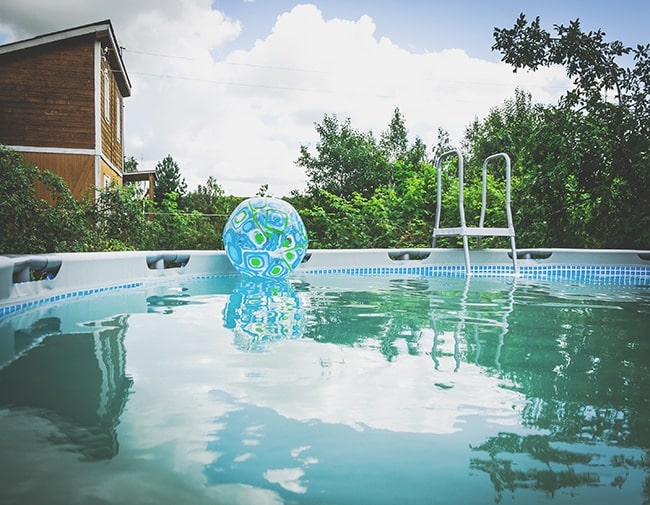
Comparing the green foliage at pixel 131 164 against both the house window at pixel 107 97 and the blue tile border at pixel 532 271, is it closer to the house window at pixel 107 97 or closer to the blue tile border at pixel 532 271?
the house window at pixel 107 97

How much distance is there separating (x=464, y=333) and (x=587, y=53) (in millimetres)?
7742

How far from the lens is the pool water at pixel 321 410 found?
1.29 m

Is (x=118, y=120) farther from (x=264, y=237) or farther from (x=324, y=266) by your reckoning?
(x=264, y=237)

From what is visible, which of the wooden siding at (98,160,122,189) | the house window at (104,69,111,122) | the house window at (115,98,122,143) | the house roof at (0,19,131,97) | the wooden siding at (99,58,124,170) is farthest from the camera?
the house window at (115,98,122,143)

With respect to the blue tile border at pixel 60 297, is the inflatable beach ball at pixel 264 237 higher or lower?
higher

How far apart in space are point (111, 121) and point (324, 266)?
8237mm

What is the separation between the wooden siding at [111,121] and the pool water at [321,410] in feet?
32.4

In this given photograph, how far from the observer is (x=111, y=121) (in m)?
13.7

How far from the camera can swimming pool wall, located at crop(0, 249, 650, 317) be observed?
179 inches

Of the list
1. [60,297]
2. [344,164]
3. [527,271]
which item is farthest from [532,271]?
[344,164]

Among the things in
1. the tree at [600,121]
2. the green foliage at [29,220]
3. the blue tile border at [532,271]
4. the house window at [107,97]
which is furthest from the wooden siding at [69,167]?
the tree at [600,121]

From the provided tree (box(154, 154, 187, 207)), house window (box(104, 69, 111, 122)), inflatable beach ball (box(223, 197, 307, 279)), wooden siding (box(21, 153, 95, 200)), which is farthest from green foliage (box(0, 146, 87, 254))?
tree (box(154, 154, 187, 207))

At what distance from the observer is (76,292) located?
4781 millimetres

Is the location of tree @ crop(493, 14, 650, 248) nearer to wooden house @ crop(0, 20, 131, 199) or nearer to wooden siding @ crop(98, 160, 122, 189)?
wooden house @ crop(0, 20, 131, 199)
